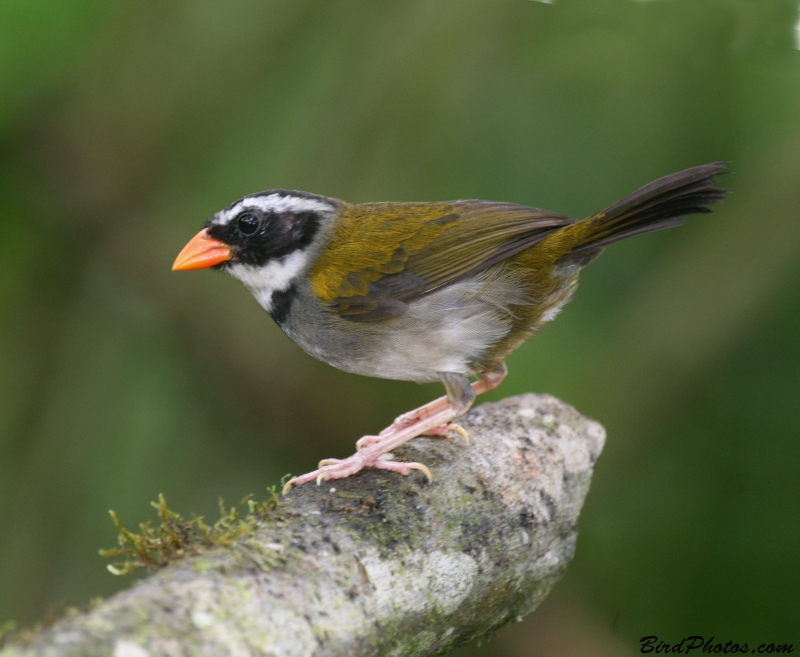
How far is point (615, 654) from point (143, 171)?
4.52m

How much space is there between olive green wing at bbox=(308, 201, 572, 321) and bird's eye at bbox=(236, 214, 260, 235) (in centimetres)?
35

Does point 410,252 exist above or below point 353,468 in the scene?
above

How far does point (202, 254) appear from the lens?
370cm

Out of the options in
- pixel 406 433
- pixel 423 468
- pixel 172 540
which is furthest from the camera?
pixel 406 433

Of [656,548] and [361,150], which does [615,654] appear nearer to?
[656,548]

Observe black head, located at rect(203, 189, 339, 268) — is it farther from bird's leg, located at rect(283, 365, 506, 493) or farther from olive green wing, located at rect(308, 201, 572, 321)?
bird's leg, located at rect(283, 365, 506, 493)

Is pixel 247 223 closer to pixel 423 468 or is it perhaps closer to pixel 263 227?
pixel 263 227

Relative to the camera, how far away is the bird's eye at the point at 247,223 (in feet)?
12.1

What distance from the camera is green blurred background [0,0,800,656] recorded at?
5.16 m

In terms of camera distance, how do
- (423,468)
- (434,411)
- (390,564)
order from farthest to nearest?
(434,411) → (423,468) → (390,564)

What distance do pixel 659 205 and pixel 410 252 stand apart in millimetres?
1110

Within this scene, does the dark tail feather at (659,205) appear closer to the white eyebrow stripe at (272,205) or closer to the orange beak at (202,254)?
the white eyebrow stripe at (272,205)

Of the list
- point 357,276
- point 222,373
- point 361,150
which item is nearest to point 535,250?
point 357,276

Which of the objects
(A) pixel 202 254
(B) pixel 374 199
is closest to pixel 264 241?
(A) pixel 202 254
